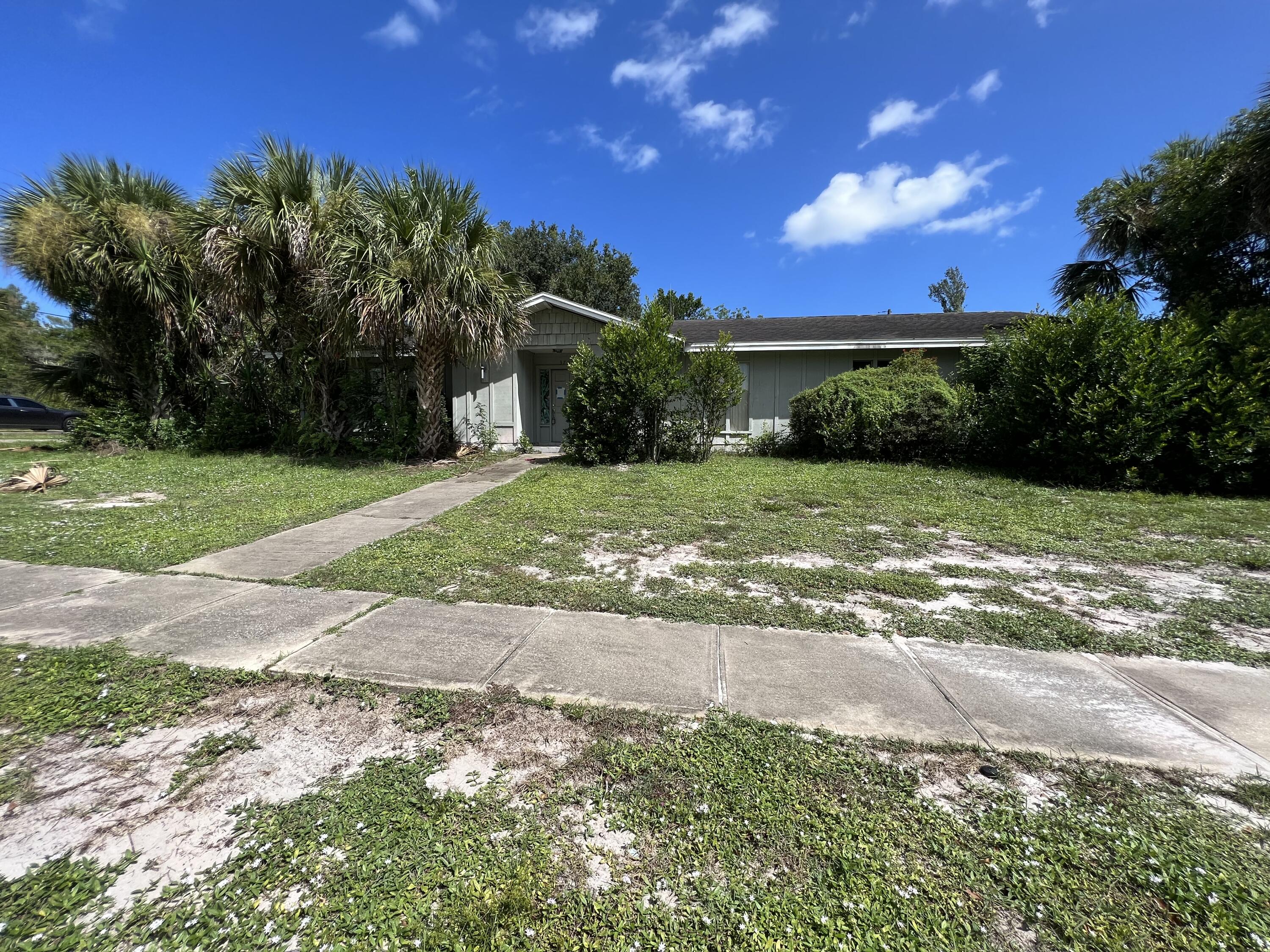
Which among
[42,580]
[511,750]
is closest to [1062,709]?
[511,750]

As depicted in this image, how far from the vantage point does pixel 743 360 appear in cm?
1384

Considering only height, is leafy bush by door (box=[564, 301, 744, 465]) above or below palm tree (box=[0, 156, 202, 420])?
below

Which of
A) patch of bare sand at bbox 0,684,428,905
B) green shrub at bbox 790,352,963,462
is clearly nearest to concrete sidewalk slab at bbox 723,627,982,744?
patch of bare sand at bbox 0,684,428,905

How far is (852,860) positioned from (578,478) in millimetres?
7594

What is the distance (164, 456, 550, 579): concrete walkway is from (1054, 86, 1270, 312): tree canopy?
12.7 meters

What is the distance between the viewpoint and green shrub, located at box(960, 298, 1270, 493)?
7789mm

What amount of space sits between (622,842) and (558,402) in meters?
13.2

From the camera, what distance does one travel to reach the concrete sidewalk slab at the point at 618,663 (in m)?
2.59

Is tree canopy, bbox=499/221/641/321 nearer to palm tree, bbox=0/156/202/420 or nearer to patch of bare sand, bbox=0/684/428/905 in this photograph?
palm tree, bbox=0/156/202/420

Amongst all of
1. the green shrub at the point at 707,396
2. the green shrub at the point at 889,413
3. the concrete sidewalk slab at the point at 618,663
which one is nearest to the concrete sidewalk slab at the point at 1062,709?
the concrete sidewalk slab at the point at 618,663

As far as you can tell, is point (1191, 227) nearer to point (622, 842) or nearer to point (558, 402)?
point (558, 402)

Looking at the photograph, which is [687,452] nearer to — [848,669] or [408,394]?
[408,394]

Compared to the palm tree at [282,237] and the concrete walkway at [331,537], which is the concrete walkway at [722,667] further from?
the palm tree at [282,237]

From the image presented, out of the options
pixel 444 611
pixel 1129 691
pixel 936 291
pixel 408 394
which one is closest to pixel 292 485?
pixel 408 394
